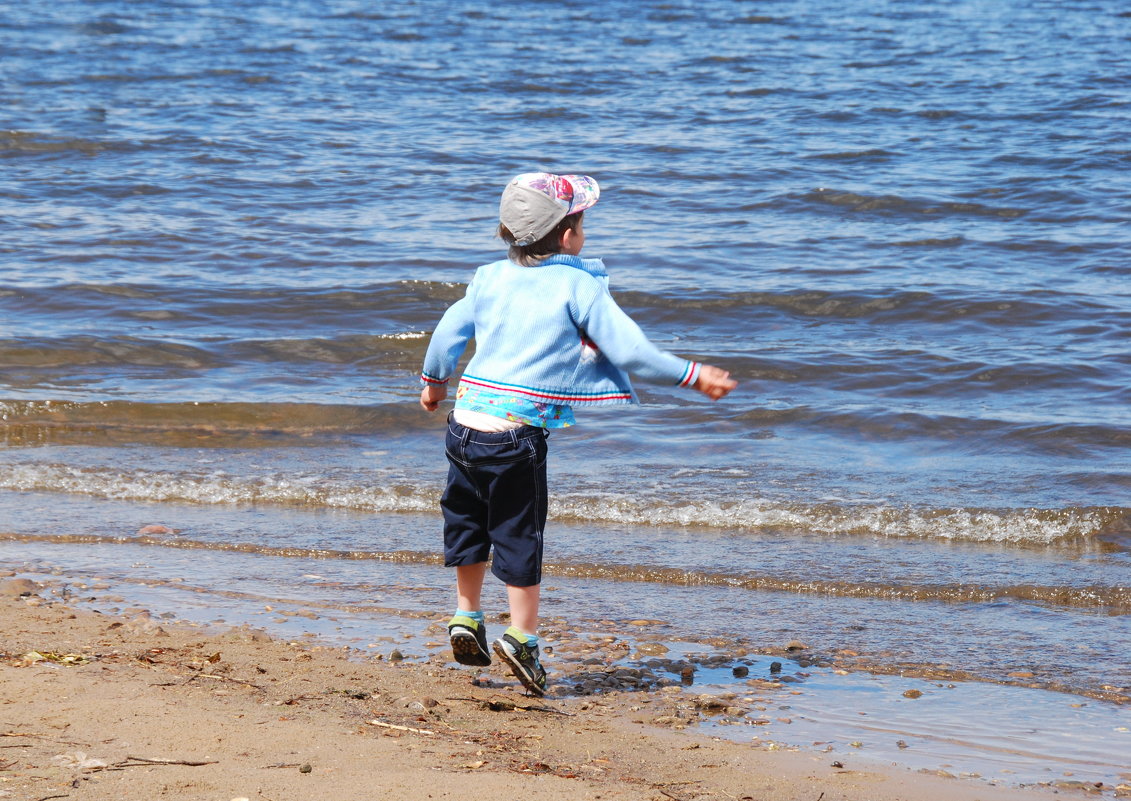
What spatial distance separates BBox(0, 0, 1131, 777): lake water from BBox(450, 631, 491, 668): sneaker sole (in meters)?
0.93

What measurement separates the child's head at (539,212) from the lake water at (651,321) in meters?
1.56

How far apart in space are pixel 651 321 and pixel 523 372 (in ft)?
21.6

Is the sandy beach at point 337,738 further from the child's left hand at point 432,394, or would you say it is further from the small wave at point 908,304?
the small wave at point 908,304

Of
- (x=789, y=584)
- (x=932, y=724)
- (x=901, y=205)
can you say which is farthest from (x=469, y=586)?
(x=901, y=205)

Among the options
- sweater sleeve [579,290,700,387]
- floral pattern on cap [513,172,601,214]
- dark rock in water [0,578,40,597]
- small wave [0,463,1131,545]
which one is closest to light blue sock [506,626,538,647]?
sweater sleeve [579,290,700,387]

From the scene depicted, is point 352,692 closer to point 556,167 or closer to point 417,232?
point 417,232

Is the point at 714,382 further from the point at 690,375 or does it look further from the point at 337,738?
the point at 337,738

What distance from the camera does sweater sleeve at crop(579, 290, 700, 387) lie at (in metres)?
3.52

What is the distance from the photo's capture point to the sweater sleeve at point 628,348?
3.52 meters

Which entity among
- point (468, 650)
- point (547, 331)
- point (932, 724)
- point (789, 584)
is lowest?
point (789, 584)

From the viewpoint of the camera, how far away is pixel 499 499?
12.5 feet

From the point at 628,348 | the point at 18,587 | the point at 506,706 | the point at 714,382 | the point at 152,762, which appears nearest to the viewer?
the point at 152,762

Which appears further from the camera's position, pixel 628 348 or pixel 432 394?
Answer: pixel 432 394

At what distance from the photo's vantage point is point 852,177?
47.1 ft
